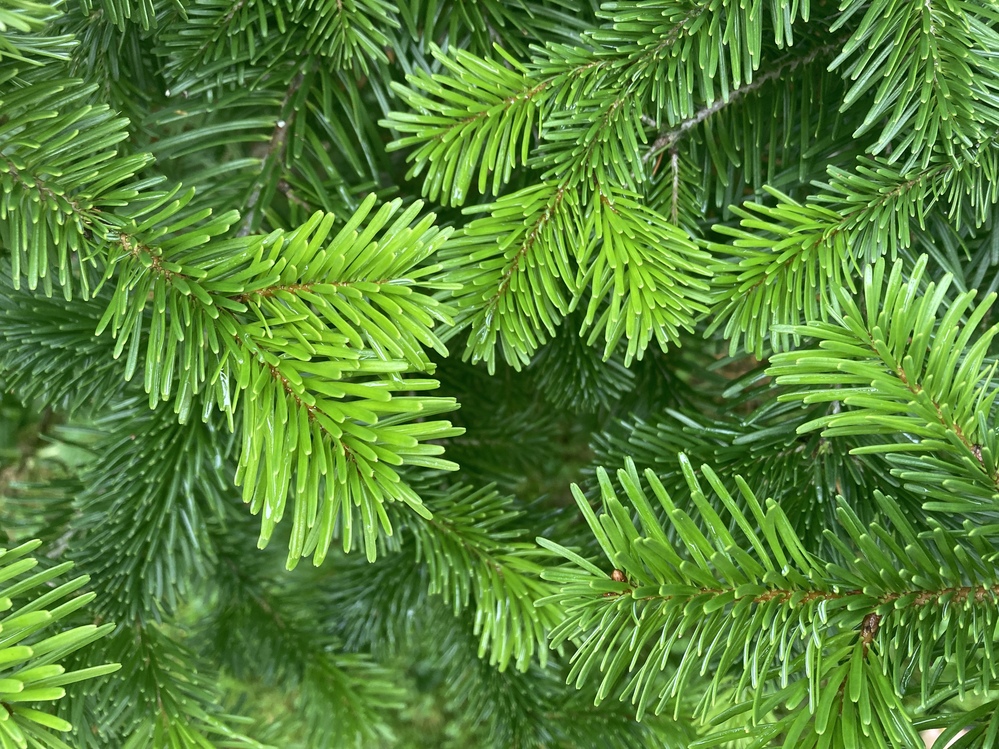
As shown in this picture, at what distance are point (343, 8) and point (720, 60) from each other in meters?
0.25

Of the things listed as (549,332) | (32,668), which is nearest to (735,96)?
(549,332)

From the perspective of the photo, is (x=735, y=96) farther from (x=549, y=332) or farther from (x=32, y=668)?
(x=32, y=668)

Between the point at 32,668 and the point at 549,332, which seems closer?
the point at 32,668

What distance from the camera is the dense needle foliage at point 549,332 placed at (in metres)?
0.34

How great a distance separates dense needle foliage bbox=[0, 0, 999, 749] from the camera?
336 millimetres

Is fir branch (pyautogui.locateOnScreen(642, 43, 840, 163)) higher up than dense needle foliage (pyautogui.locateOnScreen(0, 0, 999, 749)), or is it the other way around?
fir branch (pyautogui.locateOnScreen(642, 43, 840, 163))

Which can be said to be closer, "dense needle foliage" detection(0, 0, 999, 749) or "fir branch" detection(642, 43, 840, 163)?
"dense needle foliage" detection(0, 0, 999, 749)

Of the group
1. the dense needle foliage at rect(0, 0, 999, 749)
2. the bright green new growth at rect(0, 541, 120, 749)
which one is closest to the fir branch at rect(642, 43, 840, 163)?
the dense needle foliage at rect(0, 0, 999, 749)

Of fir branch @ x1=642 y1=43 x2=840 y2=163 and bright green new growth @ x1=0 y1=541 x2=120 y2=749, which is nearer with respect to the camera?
bright green new growth @ x1=0 y1=541 x2=120 y2=749

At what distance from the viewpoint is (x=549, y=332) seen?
0.49m

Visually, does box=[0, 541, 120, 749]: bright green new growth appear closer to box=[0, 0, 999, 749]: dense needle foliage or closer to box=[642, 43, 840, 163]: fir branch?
box=[0, 0, 999, 749]: dense needle foliage

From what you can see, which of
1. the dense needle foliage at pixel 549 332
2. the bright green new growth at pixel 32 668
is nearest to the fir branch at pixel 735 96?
the dense needle foliage at pixel 549 332

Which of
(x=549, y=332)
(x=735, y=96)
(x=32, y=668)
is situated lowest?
(x=32, y=668)

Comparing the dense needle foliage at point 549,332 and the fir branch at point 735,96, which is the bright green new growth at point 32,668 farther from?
the fir branch at point 735,96
